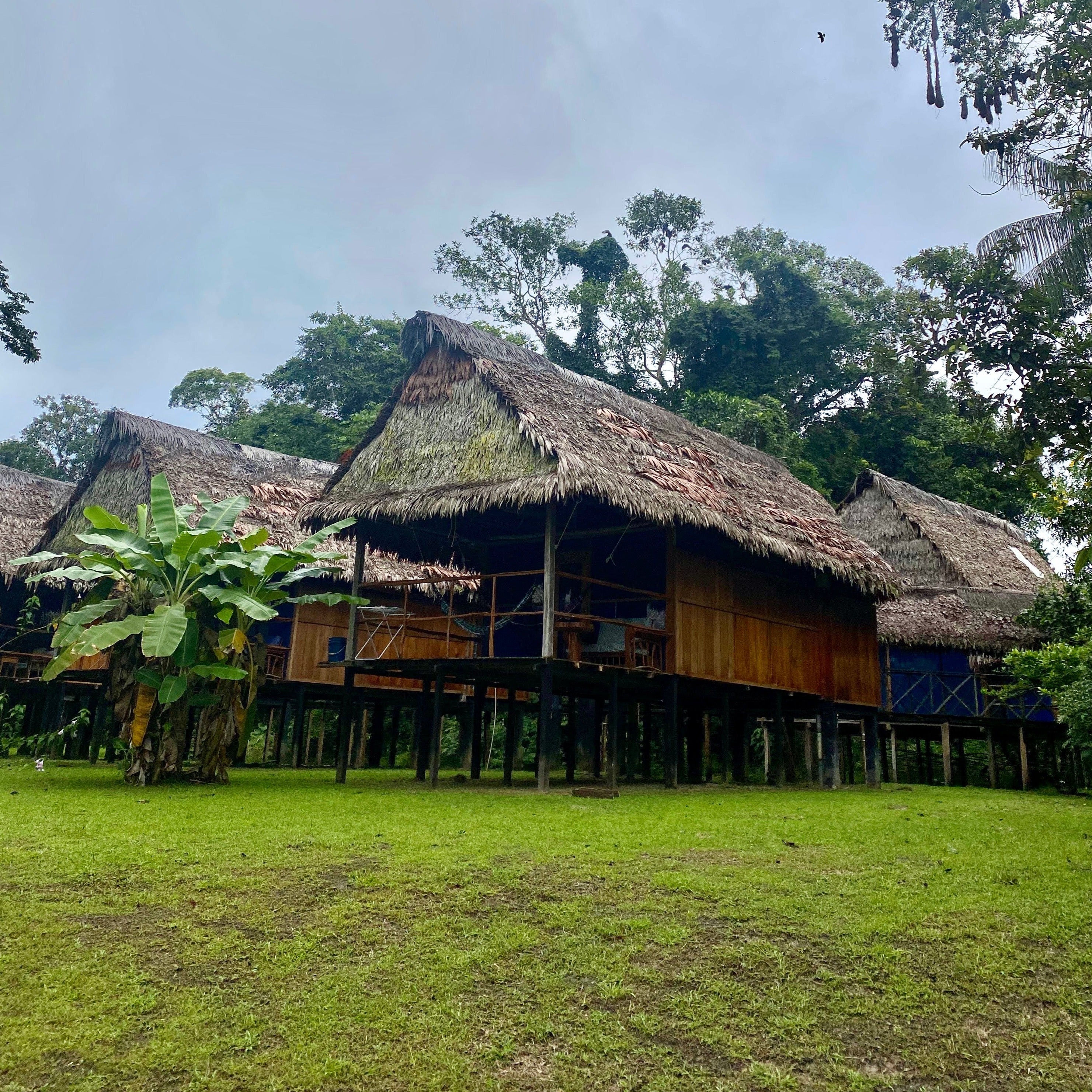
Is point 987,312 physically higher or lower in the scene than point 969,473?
lower

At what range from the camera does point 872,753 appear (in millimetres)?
15812

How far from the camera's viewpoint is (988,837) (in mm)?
7645

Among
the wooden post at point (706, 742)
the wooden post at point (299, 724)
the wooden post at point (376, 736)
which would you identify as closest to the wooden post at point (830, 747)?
the wooden post at point (706, 742)

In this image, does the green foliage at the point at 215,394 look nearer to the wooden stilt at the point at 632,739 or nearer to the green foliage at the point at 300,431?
the green foliage at the point at 300,431

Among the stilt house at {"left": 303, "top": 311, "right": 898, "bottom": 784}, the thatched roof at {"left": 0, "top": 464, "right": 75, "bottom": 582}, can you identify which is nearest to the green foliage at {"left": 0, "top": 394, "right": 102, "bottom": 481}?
the thatched roof at {"left": 0, "top": 464, "right": 75, "bottom": 582}

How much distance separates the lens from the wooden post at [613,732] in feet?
34.4

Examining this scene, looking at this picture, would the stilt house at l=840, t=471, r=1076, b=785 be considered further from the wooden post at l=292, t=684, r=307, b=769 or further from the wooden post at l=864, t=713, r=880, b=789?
the wooden post at l=292, t=684, r=307, b=769

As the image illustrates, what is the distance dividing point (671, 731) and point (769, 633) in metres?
2.52

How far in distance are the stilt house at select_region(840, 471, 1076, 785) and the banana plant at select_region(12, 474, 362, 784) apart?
37.2ft

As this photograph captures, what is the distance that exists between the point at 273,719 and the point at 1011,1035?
70.9ft

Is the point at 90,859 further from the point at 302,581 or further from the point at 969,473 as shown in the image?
the point at 969,473

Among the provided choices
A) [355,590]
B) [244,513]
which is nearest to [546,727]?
[355,590]

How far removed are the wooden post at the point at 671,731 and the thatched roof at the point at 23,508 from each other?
→ 38.4 ft

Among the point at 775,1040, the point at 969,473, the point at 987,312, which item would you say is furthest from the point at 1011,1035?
the point at 969,473
